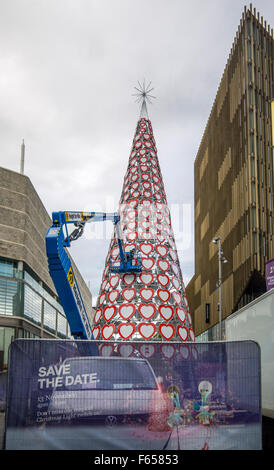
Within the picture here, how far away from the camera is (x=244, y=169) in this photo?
41.8 m

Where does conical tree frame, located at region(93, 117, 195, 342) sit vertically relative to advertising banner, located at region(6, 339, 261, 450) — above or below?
above

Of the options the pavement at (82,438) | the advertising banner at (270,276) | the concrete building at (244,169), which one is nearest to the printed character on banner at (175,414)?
the pavement at (82,438)

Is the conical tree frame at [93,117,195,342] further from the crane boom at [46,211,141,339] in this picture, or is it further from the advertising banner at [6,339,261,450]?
the advertising banner at [6,339,261,450]

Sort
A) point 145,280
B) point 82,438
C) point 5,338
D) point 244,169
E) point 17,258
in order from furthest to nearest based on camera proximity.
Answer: point 244,169
point 17,258
point 5,338
point 145,280
point 82,438

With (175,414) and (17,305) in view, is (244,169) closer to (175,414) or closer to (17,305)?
(17,305)

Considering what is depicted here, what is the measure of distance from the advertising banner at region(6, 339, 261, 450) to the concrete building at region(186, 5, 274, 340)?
31.7 metres

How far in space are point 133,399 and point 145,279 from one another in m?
16.5

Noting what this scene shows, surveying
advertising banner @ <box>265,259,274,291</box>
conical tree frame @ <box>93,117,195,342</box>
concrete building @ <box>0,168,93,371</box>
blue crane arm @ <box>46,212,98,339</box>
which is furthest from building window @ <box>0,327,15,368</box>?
blue crane arm @ <box>46,212,98,339</box>

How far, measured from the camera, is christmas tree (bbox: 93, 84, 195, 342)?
76.1 ft

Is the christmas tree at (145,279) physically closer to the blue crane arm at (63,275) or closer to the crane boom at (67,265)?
the crane boom at (67,265)

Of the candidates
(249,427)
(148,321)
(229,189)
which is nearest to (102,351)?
(249,427)

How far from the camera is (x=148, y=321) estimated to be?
2311cm

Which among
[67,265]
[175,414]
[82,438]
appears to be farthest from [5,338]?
[175,414]

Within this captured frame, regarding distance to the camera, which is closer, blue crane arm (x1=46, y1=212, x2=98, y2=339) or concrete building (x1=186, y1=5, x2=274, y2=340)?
blue crane arm (x1=46, y1=212, x2=98, y2=339)
